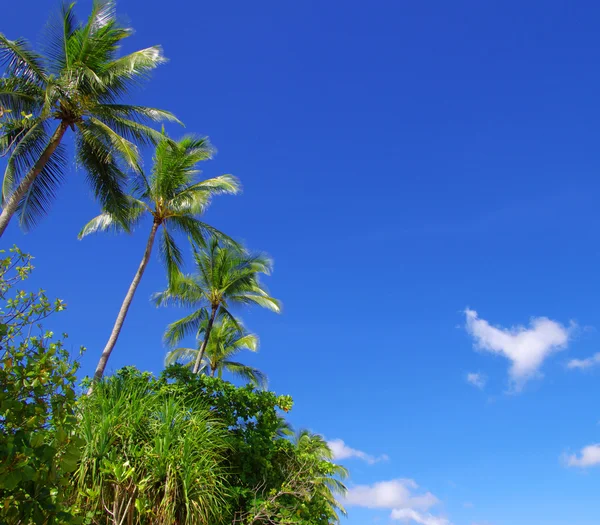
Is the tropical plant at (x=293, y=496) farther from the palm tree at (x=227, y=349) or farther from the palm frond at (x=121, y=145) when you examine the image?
the palm tree at (x=227, y=349)

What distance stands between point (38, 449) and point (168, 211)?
13.8 meters

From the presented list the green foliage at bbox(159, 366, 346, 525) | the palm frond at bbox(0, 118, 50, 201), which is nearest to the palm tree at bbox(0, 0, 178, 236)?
the palm frond at bbox(0, 118, 50, 201)

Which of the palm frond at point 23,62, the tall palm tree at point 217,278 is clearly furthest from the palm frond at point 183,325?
the palm frond at point 23,62

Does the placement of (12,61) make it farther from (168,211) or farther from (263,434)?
(263,434)

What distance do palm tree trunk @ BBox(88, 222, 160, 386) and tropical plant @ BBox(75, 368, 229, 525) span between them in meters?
5.05

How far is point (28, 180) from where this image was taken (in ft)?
38.6

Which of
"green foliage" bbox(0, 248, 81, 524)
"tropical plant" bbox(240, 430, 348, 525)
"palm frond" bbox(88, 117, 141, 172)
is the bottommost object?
"green foliage" bbox(0, 248, 81, 524)

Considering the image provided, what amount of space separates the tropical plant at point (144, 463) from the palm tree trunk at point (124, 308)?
5.05 metres

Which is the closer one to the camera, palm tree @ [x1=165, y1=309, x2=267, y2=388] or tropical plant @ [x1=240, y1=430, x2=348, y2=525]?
tropical plant @ [x1=240, y1=430, x2=348, y2=525]

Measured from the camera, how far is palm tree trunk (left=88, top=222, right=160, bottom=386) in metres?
13.2

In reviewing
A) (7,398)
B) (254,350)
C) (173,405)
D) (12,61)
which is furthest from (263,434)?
(254,350)

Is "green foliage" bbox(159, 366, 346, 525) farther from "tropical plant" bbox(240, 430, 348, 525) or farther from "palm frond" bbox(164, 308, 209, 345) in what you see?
"palm frond" bbox(164, 308, 209, 345)

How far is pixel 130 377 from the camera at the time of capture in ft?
29.5

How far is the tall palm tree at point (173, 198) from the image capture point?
15.7 meters
